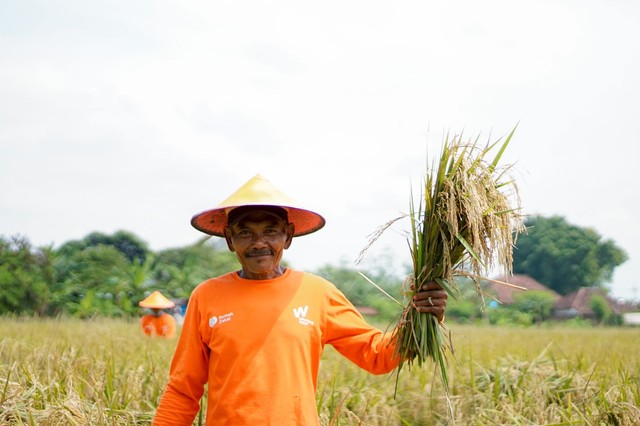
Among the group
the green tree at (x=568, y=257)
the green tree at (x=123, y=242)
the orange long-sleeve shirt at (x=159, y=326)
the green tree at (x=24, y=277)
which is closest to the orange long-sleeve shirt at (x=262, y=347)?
the orange long-sleeve shirt at (x=159, y=326)

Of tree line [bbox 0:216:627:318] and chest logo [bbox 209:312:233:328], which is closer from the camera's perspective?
chest logo [bbox 209:312:233:328]

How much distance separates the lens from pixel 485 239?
2.82 m

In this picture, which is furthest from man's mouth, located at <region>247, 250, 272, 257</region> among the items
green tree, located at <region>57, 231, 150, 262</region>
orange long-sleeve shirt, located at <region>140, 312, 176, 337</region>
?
green tree, located at <region>57, 231, 150, 262</region>

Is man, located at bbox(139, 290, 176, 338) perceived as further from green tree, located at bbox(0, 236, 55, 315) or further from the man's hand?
green tree, located at bbox(0, 236, 55, 315)

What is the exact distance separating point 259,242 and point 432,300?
0.70 metres

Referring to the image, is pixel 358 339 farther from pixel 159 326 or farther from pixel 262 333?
pixel 159 326

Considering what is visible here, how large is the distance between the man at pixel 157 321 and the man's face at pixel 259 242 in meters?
7.27

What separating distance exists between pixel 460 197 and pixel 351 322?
68cm

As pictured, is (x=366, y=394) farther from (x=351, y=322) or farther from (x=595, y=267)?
(x=595, y=267)

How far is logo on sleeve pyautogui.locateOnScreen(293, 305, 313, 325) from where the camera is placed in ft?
9.32

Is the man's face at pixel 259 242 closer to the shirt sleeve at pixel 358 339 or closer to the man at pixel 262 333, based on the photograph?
the man at pixel 262 333

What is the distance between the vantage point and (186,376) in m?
2.92

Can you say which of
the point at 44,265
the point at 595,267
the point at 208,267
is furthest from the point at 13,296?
the point at 595,267

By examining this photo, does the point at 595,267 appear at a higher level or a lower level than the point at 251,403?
higher
